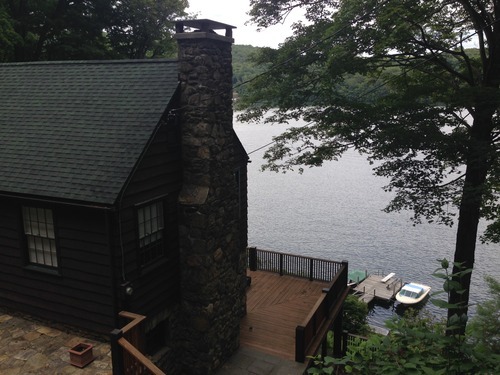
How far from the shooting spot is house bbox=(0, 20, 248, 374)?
27.2 feet

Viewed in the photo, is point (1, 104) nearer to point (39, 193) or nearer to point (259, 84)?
point (39, 193)

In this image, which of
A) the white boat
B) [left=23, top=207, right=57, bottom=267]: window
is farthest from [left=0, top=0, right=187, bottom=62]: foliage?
the white boat

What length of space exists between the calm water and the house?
25.3m

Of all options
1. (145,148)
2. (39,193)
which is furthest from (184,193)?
(39,193)

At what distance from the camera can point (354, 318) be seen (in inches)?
792

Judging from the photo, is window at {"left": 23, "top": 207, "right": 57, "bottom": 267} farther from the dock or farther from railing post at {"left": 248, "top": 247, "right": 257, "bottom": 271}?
the dock

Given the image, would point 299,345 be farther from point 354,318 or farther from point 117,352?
point 354,318

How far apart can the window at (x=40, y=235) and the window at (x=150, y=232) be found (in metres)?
1.88

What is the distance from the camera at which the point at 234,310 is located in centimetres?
1096

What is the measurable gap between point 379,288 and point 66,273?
97.5ft

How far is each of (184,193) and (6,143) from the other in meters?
4.47

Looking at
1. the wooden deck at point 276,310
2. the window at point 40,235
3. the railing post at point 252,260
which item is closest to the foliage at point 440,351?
the window at point 40,235

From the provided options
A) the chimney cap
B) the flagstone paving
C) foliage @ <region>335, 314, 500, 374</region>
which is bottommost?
the flagstone paving

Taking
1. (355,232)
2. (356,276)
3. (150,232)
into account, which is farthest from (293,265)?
(355,232)
